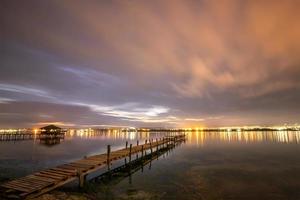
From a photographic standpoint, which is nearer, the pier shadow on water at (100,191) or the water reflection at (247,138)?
the pier shadow on water at (100,191)

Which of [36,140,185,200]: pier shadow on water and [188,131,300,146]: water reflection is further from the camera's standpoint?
[188,131,300,146]: water reflection

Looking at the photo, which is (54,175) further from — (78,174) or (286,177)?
(286,177)

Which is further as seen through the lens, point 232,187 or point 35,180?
point 232,187

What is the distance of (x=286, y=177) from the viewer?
22391 millimetres

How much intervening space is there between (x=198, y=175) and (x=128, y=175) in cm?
825

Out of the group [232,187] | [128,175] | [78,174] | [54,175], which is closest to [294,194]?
[232,187]

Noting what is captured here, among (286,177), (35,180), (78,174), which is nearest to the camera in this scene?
(35,180)

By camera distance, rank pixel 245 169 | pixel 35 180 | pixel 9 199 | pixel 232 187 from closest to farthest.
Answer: pixel 9 199
pixel 35 180
pixel 232 187
pixel 245 169

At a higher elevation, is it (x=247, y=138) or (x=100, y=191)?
(x=247, y=138)

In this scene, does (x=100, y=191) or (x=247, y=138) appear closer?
(x=100, y=191)

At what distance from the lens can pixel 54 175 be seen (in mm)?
15195

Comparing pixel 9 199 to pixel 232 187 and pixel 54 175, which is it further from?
pixel 232 187

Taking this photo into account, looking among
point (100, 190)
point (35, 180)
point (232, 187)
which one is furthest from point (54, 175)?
point (232, 187)

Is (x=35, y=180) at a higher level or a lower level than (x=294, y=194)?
higher
